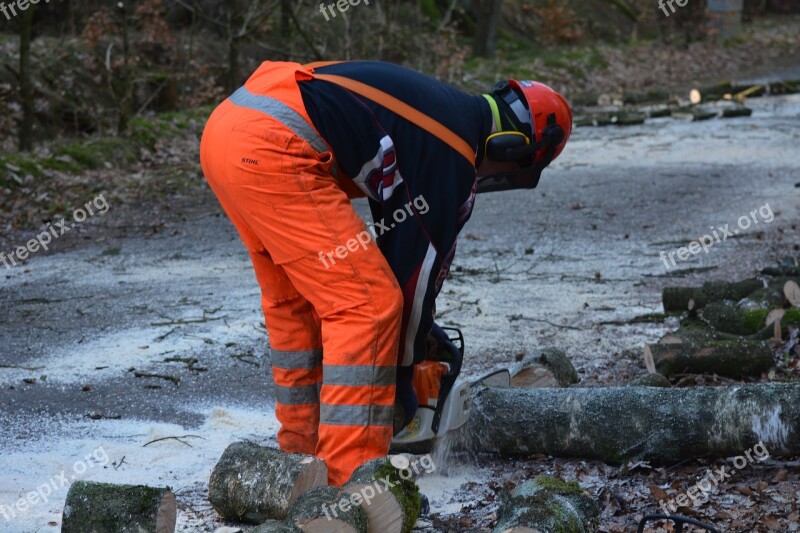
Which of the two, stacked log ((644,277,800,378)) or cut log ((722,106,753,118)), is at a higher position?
stacked log ((644,277,800,378))

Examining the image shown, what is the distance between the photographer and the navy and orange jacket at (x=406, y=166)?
3461mm

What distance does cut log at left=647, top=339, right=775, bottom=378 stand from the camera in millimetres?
4742

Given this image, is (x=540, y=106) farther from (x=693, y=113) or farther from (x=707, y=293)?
(x=693, y=113)

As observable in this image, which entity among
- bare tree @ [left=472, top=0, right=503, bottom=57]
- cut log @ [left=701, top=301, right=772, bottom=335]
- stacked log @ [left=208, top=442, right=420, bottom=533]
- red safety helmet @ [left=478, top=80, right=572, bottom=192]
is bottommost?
cut log @ [left=701, top=301, right=772, bottom=335]

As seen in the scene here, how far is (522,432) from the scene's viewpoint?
3.96 m

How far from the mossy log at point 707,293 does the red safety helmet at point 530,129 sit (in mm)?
→ 2379

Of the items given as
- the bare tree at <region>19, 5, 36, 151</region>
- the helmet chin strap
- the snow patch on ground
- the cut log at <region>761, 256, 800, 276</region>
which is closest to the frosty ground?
the snow patch on ground

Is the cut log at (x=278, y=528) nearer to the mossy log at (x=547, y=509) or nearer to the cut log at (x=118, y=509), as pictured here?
the cut log at (x=118, y=509)

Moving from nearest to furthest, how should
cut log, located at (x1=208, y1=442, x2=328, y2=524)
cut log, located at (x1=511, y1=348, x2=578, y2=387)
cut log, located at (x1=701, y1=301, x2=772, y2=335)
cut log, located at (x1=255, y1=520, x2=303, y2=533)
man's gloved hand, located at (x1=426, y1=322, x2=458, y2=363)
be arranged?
cut log, located at (x1=255, y1=520, x2=303, y2=533) < cut log, located at (x1=208, y1=442, x2=328, y2=524) < man's gloved hand, located at (x1=426, y1=322, x2=458, y2=363) < cut log, located at (x1=511, y1=348, x2=578, y2=387) < cut log, located at (x1=701, y1=301, x2=772, y2=335)

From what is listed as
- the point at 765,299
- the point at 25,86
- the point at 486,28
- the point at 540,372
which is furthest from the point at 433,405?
the point at 486,28

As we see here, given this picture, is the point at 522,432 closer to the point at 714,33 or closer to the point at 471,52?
the point at 471,52

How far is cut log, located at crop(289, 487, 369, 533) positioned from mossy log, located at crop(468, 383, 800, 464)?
45.3 inches

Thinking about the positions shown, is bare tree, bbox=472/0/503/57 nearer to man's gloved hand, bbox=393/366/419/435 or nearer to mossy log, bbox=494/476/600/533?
man's gloved hand, bbox=393/366/419/435

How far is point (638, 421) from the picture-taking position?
379 centimetres
